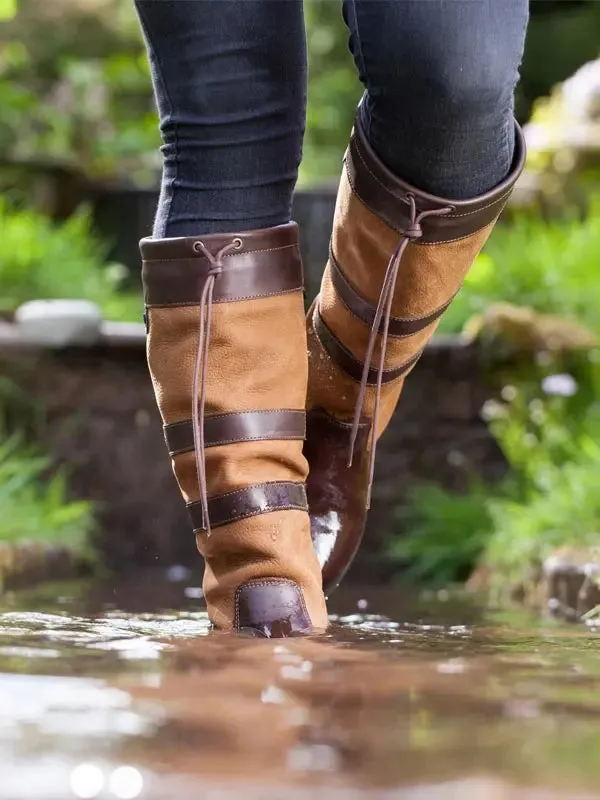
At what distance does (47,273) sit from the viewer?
224 inches

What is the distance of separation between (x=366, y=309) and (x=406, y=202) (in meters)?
0.19

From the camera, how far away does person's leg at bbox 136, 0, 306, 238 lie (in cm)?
153

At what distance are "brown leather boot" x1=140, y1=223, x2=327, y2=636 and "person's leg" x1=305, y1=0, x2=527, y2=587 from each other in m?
0.13

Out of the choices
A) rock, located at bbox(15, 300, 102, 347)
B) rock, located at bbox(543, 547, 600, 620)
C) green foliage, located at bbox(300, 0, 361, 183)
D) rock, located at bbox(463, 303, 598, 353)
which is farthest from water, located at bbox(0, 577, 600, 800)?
green foliage, located at bbox(300, 0, 361, 183)

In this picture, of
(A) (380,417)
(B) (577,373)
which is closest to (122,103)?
(B) (577,373)

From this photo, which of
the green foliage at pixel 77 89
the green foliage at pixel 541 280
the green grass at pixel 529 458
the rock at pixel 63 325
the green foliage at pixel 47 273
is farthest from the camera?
the green foliage at pixel 77 89

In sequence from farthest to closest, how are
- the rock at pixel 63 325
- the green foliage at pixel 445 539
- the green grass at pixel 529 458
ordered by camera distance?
the rock at pixel 63 325
the green foliage at pixel 445 539
the green grass at pixel 529 458

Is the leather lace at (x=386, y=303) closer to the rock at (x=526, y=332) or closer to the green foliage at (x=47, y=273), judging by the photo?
the rock at (x=526, y=332)

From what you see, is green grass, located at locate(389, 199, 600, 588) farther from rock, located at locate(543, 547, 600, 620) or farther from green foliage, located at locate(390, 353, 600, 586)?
rock, located at locate(543, 547, 600, 620)

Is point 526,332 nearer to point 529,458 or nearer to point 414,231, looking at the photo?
point 529,458

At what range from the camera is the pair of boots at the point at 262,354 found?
154 centimetres

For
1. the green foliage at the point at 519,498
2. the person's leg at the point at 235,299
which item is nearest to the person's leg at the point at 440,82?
the person's leg at the point at 235,299

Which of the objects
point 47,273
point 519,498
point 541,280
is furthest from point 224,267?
point 47,273

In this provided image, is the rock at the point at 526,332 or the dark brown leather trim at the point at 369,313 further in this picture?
the rock at the point at 526,332
